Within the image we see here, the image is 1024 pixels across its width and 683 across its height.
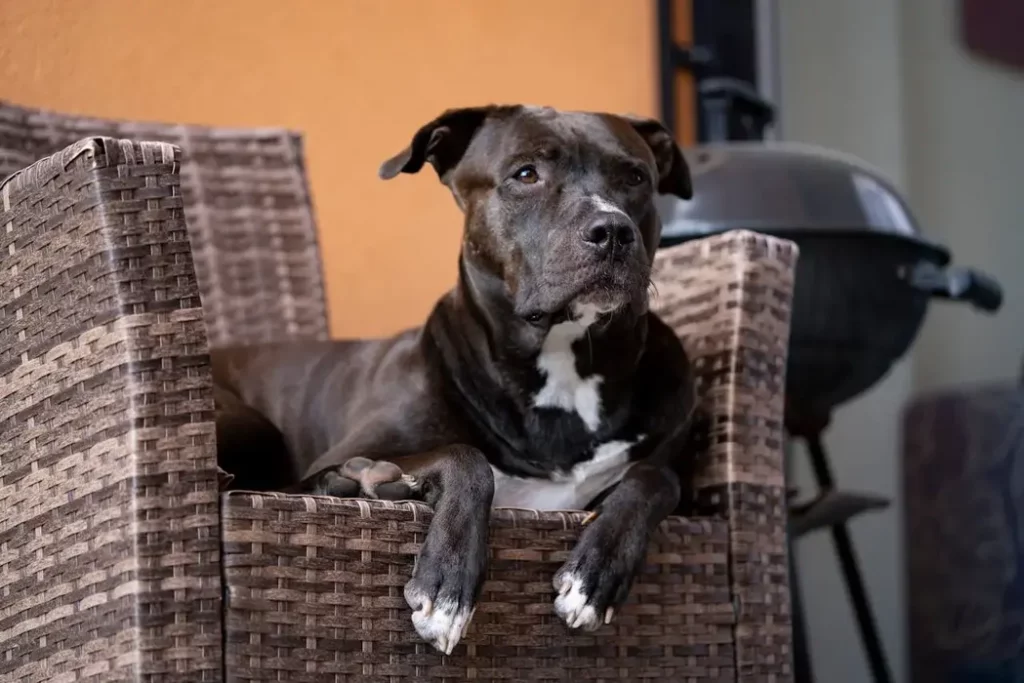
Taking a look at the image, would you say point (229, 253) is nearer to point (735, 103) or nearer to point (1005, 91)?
point (735, 103)

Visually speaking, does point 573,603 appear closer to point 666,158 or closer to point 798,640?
point 666,158

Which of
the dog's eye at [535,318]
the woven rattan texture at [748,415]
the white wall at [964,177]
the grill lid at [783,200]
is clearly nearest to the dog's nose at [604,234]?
the dog's eye at [535,318]

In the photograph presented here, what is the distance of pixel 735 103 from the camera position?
263 cm

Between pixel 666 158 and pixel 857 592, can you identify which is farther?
pixel 857 592

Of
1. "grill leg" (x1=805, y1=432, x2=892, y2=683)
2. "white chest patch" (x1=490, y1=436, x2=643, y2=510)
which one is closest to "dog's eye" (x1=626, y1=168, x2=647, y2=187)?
"white chest patch" (x1=490, y1=436, x2=643, y2=510)

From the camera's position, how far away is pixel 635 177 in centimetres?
171

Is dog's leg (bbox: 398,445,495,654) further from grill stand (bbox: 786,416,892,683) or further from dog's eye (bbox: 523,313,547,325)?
grill stand (bbox: 786,416,892,683)

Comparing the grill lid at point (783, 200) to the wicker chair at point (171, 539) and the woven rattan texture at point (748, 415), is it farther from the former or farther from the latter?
the wicker chair at point (171, 539)

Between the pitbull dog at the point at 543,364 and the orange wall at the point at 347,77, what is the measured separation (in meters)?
0.74

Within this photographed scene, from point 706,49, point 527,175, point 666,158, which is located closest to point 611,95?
point 706,49

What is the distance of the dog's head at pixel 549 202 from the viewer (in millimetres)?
1565

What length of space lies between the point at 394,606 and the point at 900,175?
2519mm

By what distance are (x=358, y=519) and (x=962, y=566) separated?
90.1 inches

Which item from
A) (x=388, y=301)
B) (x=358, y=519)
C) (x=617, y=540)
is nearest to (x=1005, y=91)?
(x=388, y=301)
